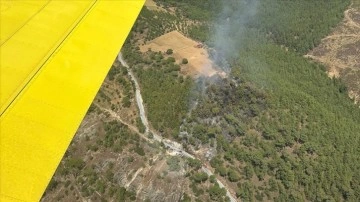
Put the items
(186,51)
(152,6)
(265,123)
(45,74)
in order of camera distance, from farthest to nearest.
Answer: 1. (152,6)
2. (186,51)
3. (265,123)
4. (45,74)

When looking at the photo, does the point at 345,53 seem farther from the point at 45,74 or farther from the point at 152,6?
the point at 45,74

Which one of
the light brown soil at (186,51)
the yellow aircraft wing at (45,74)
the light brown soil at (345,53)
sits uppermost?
the yellow aircraft wing at (45,74)

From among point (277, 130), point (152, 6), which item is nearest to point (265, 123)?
point (277, 130)

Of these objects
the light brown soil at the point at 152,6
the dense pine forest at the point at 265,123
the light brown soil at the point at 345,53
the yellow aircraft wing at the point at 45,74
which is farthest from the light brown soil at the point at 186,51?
the light brown soil at the point at 345,53

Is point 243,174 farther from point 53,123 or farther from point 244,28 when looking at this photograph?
point 244,28

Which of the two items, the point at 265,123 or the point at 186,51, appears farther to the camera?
the point at 186,51

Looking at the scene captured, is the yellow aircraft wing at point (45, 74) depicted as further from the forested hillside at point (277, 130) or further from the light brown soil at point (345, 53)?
the light brown soil at point (345, 53)

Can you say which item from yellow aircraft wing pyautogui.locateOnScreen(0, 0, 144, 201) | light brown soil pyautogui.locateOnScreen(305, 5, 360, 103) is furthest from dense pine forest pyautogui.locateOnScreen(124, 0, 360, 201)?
yellow aircraft wing pyautogui.locateOnScreen(0, 0, 144, 201)
